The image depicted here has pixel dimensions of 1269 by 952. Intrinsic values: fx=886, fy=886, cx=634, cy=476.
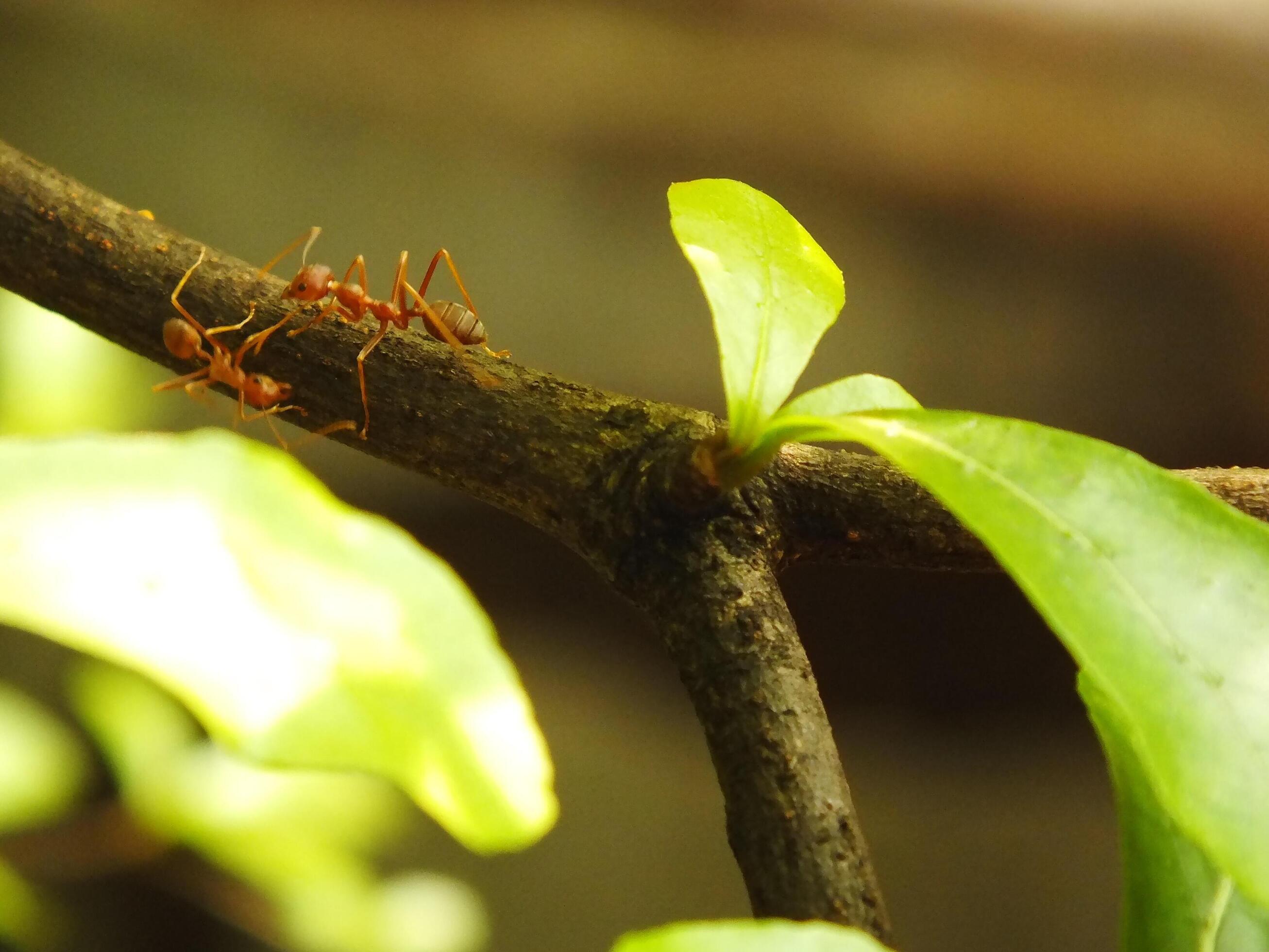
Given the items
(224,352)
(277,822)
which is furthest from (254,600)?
(277,822)

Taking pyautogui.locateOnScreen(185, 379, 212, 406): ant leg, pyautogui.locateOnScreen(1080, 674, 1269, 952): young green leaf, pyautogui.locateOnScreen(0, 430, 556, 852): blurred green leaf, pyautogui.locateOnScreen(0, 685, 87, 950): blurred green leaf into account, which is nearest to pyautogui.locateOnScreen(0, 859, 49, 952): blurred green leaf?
pyautogui.locateOnScreen(0, 685, 87, 950): blurred green leaf

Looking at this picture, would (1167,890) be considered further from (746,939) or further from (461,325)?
(461,325)

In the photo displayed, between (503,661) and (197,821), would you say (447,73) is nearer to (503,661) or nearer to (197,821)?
(197,821)

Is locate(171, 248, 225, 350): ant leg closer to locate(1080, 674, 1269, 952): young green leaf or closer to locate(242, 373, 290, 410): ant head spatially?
locate(242, 373, 290, 410): ant head

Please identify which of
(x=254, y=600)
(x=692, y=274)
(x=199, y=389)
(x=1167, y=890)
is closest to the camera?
(x=254, y=600)

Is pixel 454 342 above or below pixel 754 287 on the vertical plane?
above

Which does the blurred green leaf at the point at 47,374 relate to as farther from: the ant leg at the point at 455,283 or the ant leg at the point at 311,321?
the ant leg at the point at 311,321

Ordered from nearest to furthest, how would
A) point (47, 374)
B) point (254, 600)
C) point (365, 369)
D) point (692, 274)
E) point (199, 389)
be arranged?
1. point (254, 600)
2. point (365, 369)
3. point (199, 389)
4. point (47, 374)
5. point (692, 274)
